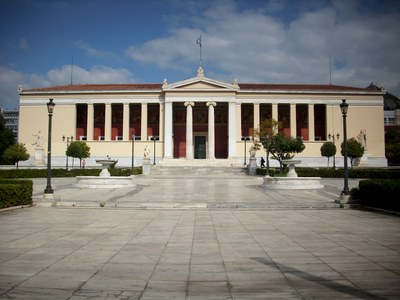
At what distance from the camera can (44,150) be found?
5003 cm

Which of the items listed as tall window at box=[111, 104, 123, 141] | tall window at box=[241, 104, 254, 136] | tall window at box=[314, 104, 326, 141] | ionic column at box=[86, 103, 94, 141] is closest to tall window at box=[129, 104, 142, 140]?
tall window at box=[111, 104, 123, 141]

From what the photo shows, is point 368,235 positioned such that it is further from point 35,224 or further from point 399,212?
point 35,224

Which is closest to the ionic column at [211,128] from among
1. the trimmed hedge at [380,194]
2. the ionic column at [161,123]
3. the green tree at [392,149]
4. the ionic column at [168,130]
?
the ionic column at [168,130]

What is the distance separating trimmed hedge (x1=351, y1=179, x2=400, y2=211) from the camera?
1190cm

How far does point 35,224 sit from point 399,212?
10990 mm

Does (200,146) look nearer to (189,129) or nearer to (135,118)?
(189,129)

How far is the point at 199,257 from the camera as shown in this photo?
6090 millimetres

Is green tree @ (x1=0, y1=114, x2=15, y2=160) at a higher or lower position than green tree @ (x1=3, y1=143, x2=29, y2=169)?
higher

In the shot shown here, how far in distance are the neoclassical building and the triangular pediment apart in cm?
14

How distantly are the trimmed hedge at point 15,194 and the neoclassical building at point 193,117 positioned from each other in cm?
3518

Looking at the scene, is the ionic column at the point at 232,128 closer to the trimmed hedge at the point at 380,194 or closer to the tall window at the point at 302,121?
the tall window at the point at 302,121

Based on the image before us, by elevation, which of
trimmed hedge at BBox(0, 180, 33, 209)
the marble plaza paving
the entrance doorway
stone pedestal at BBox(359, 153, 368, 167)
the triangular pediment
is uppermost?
the triangular pediment

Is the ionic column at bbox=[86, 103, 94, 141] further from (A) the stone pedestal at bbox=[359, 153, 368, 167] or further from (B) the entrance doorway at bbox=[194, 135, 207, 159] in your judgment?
(A) the stone pedestal at bbox=[359, 153, 368, 167]

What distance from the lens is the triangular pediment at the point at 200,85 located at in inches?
1957
